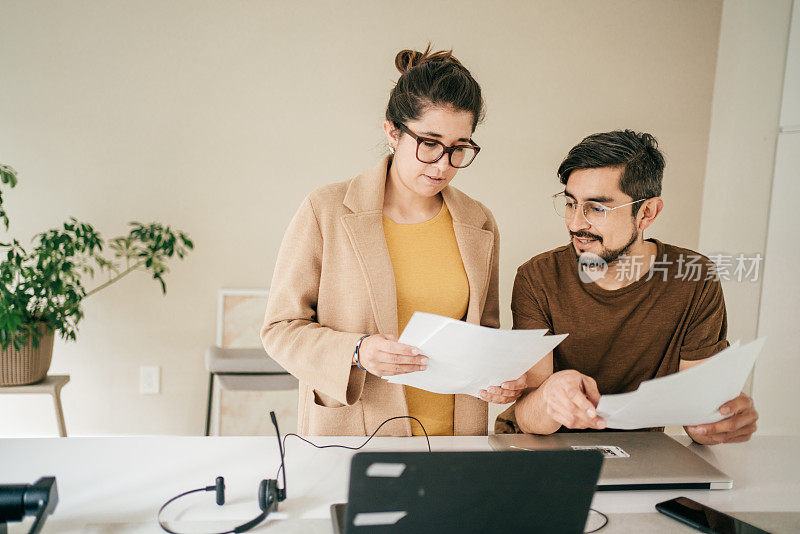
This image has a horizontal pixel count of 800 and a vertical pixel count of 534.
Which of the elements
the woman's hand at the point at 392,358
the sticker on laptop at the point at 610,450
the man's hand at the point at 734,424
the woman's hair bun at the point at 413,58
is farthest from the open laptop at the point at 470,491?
the woman's hair bun at the point at 413,58

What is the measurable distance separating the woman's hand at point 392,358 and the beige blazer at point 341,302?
142 millimetres

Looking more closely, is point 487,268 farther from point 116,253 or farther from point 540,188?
point 116,253

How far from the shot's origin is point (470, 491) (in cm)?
74

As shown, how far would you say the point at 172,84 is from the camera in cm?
292

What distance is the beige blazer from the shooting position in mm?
1317

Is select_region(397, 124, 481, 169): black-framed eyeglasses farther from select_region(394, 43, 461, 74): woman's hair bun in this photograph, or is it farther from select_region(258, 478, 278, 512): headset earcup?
select_region(258, 478, 278, 512): headset earcup

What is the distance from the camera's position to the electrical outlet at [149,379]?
3.02 m

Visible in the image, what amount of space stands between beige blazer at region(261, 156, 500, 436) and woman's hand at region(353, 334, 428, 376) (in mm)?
142

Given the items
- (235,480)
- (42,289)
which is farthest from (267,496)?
(42,289)

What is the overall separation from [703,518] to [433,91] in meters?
1.02

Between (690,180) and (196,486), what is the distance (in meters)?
3.23

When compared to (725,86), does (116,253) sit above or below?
below

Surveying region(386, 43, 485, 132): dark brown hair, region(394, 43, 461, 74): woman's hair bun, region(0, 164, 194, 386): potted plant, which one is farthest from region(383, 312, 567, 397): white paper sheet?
region(0, 164, 194, 386): potted plant

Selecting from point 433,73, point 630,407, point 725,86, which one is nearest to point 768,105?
point 725,86
